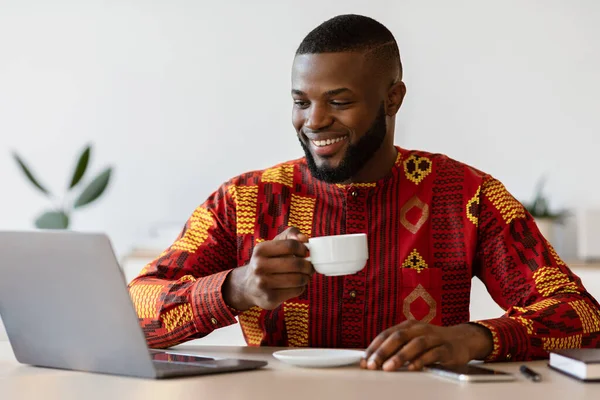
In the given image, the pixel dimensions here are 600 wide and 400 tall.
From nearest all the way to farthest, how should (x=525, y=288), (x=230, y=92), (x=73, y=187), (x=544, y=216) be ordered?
(x=525, y=288), (x=544, y=216), (x=73, y=187), (x=230, y=92)

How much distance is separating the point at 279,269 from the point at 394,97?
27.8 inches

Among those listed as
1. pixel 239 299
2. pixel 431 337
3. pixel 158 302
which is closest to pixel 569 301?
pixel 431 337

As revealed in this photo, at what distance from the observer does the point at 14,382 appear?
4.35 feet

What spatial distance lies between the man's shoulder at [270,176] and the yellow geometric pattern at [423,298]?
0.38 metres

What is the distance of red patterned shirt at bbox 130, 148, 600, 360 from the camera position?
6.36 ft

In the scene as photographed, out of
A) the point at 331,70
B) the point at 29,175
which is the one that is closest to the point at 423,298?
the point at 331,70

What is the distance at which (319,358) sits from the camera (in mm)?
1400

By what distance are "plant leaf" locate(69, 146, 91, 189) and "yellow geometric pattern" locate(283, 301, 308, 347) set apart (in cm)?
199

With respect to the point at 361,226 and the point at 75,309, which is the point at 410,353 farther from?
the point at 361,226

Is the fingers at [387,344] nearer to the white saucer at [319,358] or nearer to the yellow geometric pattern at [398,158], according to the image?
the white saucer at [319,358]

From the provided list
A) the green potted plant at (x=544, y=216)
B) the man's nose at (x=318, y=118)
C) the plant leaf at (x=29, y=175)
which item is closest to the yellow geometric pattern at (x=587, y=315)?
the man's nose at (x=318, y=118)

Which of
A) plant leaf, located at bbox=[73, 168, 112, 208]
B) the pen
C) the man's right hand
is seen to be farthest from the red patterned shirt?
plant leaf, located at bbox=[73, 168, 112, 208]

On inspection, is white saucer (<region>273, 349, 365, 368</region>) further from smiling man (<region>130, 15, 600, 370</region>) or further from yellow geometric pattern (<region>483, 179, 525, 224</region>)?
yellow geometric pattern (<region>483, 179, 525, 224</region>)

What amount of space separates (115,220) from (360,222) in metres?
2.18
